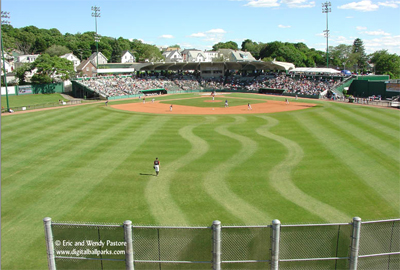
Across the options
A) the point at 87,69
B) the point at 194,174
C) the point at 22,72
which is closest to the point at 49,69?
the point at 22,72

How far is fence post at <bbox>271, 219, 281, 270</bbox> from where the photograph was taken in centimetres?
822

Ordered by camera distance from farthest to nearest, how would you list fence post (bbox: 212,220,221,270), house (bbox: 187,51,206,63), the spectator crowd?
house (bbox: 187,51,206,63) < the spectator crowd < fence post (bbox: 212,220,221,270)

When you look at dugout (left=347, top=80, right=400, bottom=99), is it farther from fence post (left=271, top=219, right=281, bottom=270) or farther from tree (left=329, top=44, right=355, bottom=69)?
tree (left=329, top=44, right=355, bottom=69)

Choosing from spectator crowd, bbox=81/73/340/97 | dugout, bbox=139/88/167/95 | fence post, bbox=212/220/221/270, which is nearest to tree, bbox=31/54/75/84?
spectator crowd, bbox=81/73/340/97

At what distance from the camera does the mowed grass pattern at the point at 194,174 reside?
54.2 feet

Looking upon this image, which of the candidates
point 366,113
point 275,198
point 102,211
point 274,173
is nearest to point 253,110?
point 366,113

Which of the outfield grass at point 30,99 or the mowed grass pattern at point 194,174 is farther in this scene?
the outfield grass at point 30,99

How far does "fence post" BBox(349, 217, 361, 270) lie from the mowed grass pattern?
711 cm

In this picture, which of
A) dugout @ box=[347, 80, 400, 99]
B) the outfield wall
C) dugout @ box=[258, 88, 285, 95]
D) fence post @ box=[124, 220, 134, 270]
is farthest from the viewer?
dugout @ box=[258, 88, 285, 95]

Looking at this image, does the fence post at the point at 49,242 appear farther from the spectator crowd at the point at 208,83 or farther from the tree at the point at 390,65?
the tree at the point at 390,65

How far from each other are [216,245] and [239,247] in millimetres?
761

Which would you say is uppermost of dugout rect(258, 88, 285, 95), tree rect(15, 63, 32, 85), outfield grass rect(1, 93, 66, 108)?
tree rect(15, 63, 32, 85)

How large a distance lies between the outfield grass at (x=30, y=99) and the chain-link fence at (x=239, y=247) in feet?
212

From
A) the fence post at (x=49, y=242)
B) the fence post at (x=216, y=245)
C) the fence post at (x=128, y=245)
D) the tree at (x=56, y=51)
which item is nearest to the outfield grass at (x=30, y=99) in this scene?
the fence post at (x=49, y=242)
